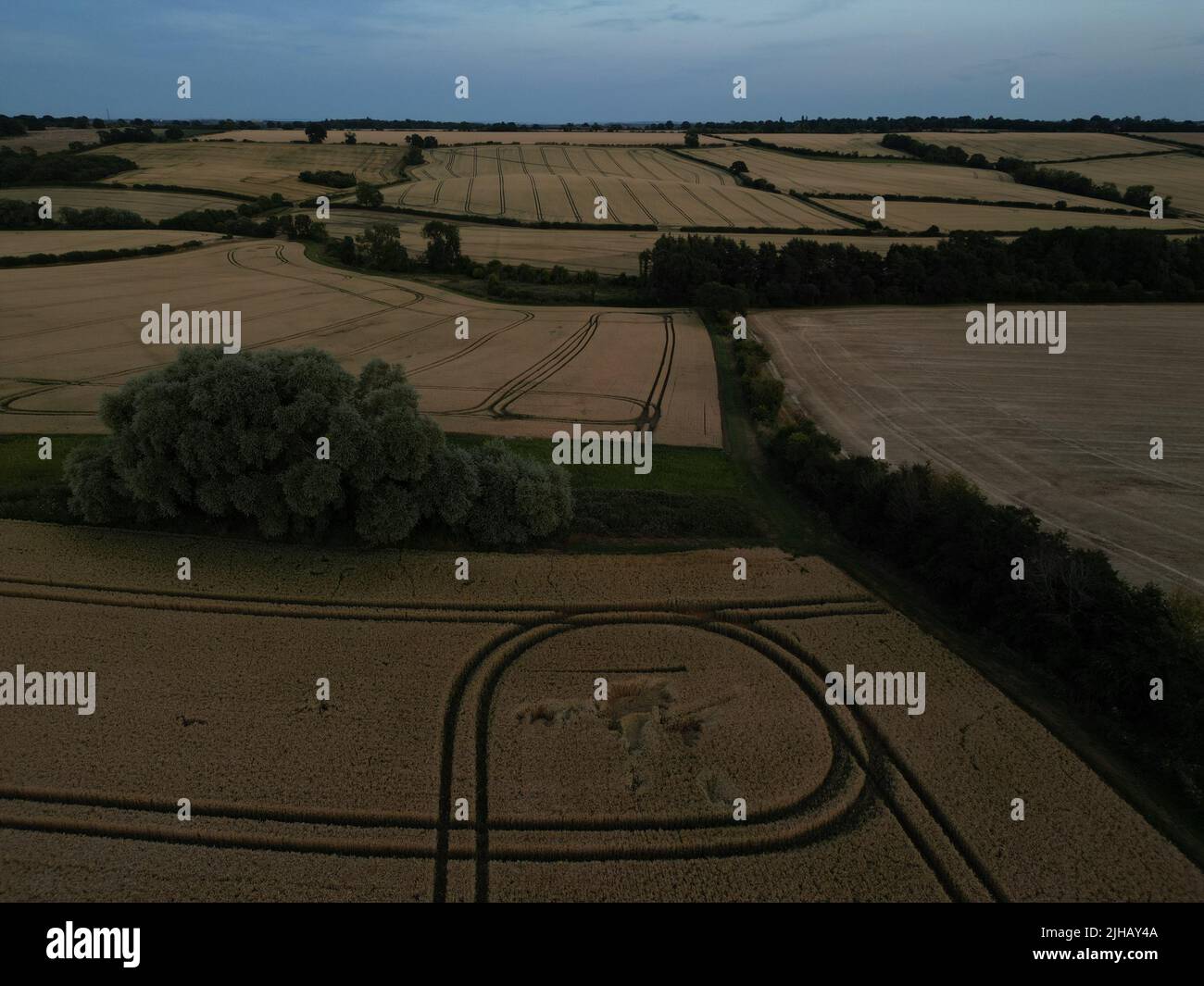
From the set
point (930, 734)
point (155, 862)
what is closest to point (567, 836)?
point (155, 862)

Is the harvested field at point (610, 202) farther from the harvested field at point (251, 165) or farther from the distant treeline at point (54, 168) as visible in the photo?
the distant treeline at point (54, 168)

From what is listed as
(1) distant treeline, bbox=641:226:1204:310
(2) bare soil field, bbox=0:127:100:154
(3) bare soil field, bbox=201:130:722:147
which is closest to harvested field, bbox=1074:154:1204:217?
(1) distant treeline, bbox=641:226:1204:310

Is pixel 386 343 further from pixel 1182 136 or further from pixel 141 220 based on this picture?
pixel 1182 136

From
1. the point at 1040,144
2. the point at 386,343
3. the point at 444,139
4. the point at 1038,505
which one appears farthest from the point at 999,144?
the point at 1038,505

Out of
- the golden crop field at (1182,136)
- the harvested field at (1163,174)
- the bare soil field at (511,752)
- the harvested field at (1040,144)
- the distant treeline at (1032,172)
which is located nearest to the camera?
the bare soil field at (511,752)

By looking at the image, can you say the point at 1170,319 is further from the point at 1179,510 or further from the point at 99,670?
the point at 99,670

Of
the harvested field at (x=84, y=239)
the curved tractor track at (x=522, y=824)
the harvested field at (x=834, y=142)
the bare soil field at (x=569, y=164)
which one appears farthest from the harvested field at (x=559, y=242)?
the harvested field at (x=834, y=142)

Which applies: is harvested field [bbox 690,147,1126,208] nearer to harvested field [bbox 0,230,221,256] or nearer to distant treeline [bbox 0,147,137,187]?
harvested field [bbox 0,230,221,256]
